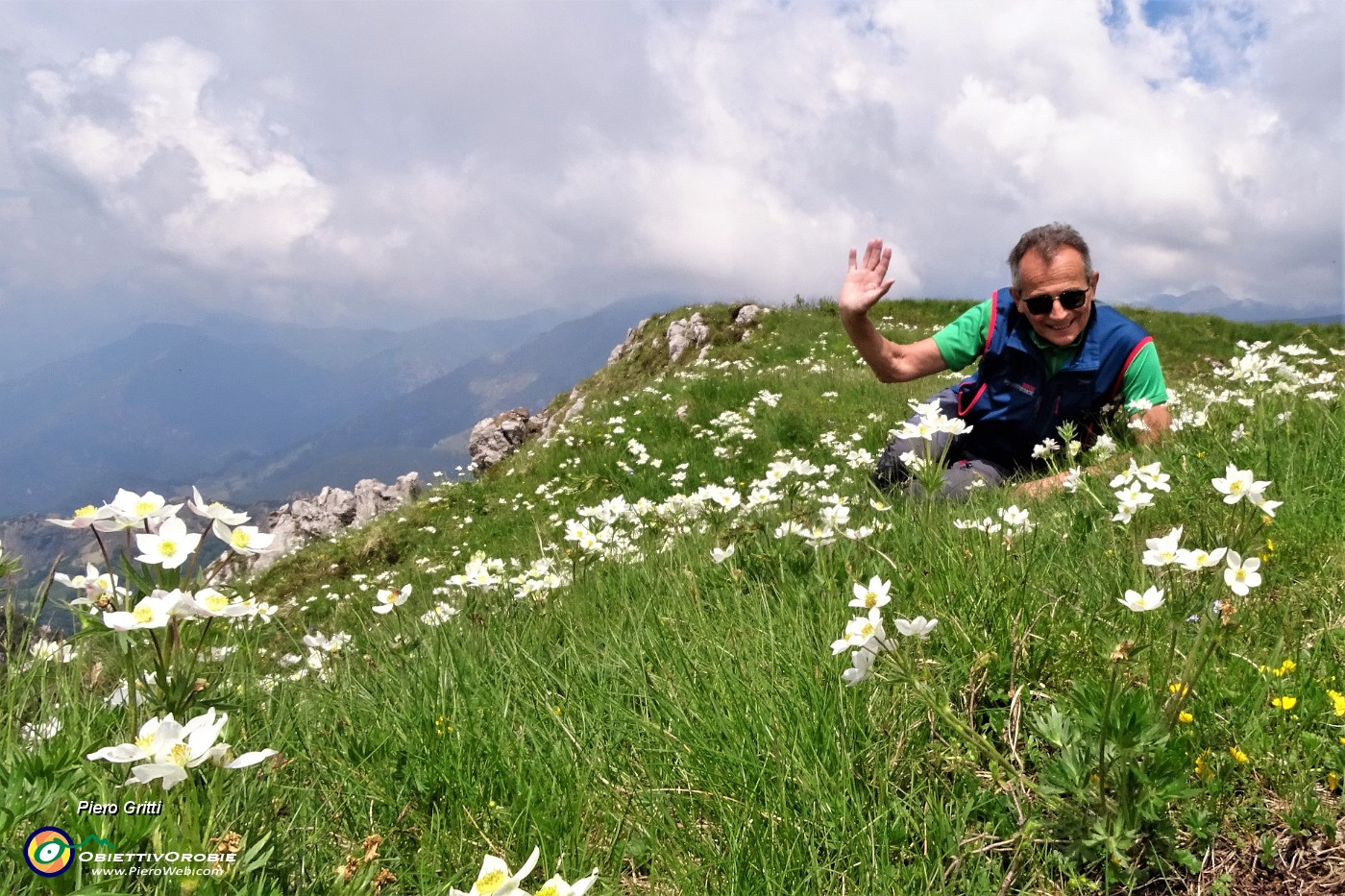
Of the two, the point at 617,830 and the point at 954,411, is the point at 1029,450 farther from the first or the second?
the point at 617,830

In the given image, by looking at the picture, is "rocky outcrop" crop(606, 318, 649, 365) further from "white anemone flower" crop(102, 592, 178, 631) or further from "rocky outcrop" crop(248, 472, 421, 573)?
"white anemone flower" crop(102, 592, 178, 631)

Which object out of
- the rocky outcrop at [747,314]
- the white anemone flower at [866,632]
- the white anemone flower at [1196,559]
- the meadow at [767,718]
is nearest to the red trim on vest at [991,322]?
the meadow at [767,718]

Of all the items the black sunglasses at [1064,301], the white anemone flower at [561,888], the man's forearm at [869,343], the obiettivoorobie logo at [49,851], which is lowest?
the white anemone flower at [561,888]

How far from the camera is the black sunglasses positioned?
4945 millimetres

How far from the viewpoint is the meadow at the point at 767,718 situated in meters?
1.54

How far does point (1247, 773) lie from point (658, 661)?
1727 millimetres


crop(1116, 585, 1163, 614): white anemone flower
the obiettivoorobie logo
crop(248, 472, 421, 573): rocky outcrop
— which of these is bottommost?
crop(248, 472, 421, 573): rocky outcrop

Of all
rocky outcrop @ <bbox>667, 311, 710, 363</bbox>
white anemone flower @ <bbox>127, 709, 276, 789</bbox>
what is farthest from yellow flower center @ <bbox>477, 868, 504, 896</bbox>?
rocky outcrop @ <bbox>667, 311, 710, 363</bbox>

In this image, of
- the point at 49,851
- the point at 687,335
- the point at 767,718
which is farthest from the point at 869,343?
the point at 687,335

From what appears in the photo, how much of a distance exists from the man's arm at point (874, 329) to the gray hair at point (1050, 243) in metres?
0.90

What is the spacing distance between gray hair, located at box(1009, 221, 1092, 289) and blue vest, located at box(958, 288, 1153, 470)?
367 millimetres

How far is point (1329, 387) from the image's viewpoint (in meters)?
4.91

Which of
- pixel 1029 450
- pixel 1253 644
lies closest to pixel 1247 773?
pixel 1253 644

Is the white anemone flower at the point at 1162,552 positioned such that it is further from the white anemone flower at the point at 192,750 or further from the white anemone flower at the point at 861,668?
the white anemone flower at the point at 192,750
